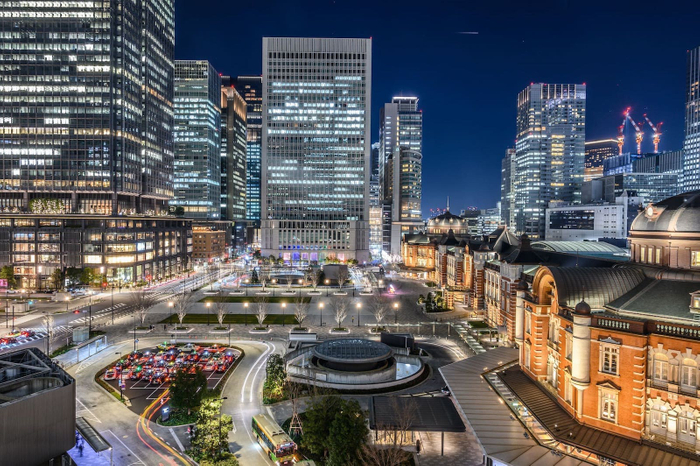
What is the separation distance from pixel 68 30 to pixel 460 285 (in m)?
123

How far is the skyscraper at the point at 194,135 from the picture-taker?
190 metres

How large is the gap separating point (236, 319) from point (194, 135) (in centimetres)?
13607

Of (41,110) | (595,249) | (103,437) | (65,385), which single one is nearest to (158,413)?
(103,437)

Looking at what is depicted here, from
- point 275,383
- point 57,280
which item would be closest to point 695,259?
point 275,383

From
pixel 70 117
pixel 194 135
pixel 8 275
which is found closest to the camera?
pixel 8 275

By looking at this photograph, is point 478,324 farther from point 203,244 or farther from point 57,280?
point 203,244

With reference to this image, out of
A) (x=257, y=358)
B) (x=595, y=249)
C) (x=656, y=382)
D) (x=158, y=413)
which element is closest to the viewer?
(x=656, y=382)

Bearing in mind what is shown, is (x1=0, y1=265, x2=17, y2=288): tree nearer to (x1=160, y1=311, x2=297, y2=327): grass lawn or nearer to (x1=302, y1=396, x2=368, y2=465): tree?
(x1=160, y1=311, x2=297, y2=327): grass lawn

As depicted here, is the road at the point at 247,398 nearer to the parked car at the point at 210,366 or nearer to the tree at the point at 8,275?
the parked car at the point at 210,366

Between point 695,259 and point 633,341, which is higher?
point 695,259

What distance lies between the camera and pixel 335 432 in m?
31.0

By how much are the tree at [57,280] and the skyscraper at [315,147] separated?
76960mm

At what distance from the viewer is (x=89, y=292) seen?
105m

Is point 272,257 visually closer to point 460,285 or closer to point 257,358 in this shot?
point 460,285
